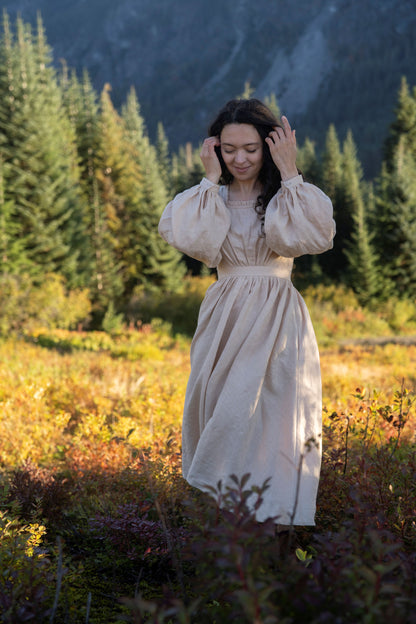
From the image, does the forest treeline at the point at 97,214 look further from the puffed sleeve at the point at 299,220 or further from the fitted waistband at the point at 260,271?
the puffed sleeve at the point at 299,220

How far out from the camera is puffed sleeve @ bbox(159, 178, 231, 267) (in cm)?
263

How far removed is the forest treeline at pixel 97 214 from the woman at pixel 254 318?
50.3 feet

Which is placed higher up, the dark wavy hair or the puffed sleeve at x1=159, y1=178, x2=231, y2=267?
the dark wavy hair

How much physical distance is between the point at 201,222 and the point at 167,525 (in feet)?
5.00

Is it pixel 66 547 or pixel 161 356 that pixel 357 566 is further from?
pixel 161 356

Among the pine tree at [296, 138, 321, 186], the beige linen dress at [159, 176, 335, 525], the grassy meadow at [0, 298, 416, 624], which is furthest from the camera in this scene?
the pine tree at [296, 138, 321, 186]

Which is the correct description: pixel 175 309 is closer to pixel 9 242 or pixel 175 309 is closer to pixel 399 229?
pixel 9 242

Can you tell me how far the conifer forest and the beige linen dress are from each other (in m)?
0.23

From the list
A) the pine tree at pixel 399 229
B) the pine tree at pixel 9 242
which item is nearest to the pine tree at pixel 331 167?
the pine tree at pixel 399 229

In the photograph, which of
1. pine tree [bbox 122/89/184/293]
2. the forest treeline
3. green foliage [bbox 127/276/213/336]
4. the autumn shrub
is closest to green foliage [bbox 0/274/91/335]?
the forest treeline

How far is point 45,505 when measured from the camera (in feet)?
11.0

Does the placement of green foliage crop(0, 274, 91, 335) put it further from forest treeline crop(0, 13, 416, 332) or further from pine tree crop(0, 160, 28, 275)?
pine tree crop(0, 160, 28, 275)

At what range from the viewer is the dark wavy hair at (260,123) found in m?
2.72

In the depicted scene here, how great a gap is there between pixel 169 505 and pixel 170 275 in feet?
93.6
